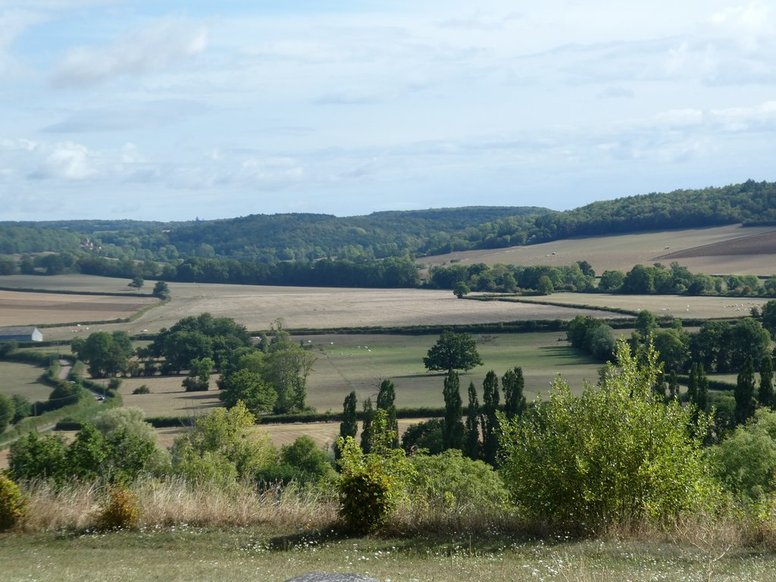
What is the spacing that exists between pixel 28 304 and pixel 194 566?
437 ft

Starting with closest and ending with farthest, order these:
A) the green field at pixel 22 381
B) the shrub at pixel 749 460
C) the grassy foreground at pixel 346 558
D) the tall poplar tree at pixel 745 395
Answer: the grassy foreground at pixel 346 558 → the shrub at pixel 749 460 → the tall poplar tree at pixel 745 395 → the green field at pixel 22 381

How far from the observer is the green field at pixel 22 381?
3167 inches

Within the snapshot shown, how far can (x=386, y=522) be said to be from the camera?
1673cm

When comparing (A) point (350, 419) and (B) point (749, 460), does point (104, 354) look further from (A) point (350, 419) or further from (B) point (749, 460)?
(B) point (749, 460)

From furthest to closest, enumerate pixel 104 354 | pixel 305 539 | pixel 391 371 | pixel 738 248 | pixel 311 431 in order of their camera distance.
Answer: pixel 738 248 → pixel 104 354 → pixel 391 371 → pixel 311 431 → pixel 305 539

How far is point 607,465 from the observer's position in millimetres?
16547

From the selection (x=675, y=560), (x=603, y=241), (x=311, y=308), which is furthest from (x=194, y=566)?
(x=603, y=241)

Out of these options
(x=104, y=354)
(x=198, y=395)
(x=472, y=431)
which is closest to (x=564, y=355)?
(x=198, y=395)

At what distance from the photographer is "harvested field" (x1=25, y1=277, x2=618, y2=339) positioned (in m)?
117

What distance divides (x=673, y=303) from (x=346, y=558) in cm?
11077

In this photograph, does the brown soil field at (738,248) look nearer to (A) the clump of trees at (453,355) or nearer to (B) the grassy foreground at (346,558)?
(A) the clump of trees at (453,355)

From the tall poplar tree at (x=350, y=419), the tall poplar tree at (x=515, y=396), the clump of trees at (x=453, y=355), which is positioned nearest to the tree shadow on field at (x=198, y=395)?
the clump of trees at (x=453, y=355)

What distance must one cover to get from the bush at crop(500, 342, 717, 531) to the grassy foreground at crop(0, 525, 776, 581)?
134 cm

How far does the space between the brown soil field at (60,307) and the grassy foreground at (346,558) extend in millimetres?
108606
